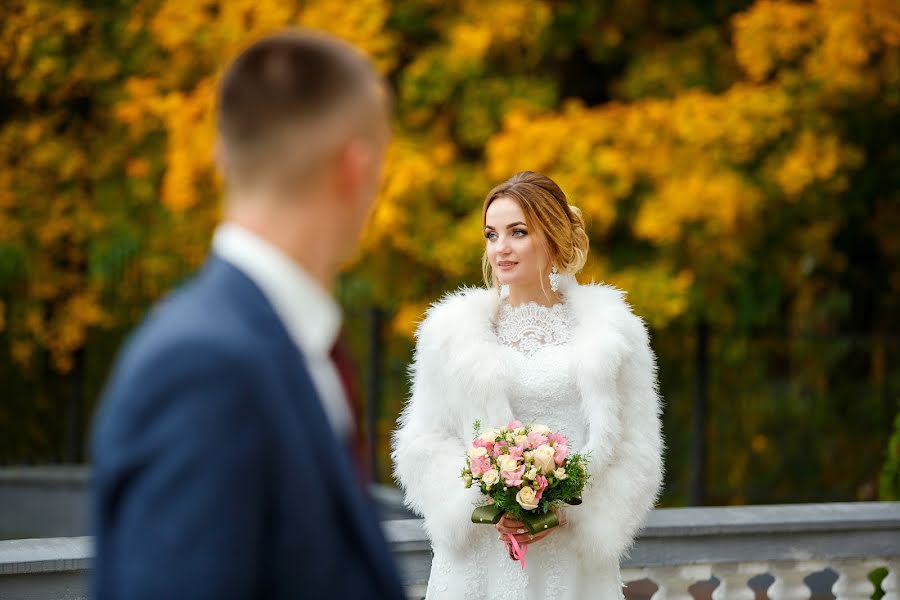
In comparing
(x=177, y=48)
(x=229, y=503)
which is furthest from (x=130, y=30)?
(x=229, y=503)

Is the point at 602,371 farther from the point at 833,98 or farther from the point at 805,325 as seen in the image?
the point at 805,325

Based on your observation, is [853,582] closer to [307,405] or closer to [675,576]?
[675,576]

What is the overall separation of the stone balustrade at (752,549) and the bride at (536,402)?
0.65m

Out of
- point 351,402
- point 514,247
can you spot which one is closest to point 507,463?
point 514,247

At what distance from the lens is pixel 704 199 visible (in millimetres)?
7715

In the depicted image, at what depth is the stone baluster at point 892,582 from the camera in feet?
14.5

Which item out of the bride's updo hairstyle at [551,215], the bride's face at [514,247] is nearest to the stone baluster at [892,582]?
the bride's updo hairstyle at [551,215]

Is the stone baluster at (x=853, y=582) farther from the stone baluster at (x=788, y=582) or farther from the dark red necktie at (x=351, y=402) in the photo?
the dark red necktie at (x=351, y=402)

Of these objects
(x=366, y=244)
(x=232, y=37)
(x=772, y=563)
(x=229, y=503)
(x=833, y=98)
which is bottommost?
(x=772, y=563)

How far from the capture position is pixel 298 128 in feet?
4.51

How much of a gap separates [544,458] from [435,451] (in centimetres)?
50

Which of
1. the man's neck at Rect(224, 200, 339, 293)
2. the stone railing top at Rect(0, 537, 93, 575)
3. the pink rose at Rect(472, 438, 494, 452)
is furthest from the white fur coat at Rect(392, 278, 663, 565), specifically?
the man's neck at Rect(224, 200, 339, 293)

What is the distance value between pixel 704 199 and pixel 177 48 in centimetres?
461

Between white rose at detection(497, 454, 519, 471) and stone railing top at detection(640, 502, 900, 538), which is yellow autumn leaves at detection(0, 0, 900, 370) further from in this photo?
white rose at detection(497, 454, 519, 471)
